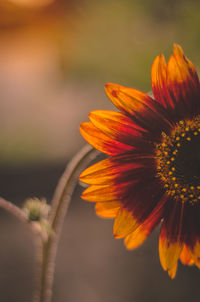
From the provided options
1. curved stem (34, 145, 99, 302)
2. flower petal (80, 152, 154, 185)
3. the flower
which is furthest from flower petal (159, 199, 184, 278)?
curved stem (34, 145, 99, 302)

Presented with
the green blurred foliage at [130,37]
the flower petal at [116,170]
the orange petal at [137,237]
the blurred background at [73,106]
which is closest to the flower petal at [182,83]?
the flower petal at [116,170]

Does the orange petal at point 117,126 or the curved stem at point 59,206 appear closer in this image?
the orange petal at point 117,126

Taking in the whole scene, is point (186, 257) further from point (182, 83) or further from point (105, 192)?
point (182, 83)

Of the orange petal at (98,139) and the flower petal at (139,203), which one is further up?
the orange petal at (98,139)

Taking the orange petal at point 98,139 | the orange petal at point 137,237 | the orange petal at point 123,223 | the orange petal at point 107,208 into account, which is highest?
the orange petal at point 98,139

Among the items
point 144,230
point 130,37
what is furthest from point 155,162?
point 130,37

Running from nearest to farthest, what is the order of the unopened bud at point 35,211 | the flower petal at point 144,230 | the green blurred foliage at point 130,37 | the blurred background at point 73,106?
the flower petal at point 144,230 < the unopened bud at point 35,211 < the blurred background at point 73,106 < the green blurred foliage at point 130,37

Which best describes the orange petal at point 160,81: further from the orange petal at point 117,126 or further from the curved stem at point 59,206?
the curved stem at point 59,206

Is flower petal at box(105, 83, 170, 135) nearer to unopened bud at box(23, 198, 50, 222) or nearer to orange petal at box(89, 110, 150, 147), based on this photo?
orange petal at box(89, 110, 150, 147)
